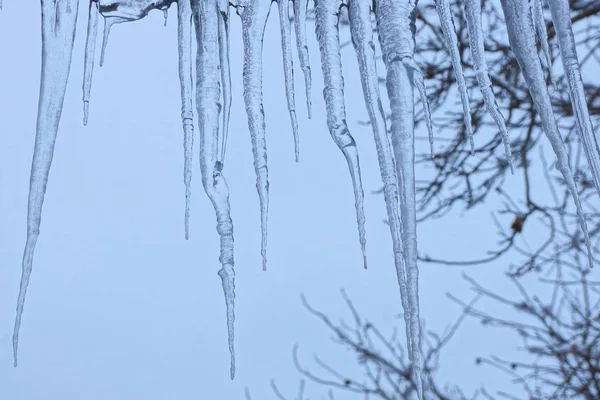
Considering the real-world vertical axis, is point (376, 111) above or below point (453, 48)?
below

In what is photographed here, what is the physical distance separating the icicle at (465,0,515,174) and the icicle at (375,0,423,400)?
0.15m

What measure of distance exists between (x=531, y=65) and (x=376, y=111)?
15.6 inches

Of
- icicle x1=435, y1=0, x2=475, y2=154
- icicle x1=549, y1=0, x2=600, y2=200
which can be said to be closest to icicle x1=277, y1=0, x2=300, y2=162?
icicle x1=435, y1=0, x2=475, y2=154

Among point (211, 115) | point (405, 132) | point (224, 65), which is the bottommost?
point (405, 132)

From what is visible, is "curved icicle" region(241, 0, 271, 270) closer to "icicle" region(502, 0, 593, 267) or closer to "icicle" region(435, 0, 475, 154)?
"icicle" region(435, 0, 475, 154)

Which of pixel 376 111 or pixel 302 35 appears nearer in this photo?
pixel 376 111

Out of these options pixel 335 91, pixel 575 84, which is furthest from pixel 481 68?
pixel 335 91

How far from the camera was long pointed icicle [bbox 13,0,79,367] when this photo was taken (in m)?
1.48

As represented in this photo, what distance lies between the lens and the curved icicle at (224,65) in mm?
1600

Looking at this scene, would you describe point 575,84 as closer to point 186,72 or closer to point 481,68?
point 481,68

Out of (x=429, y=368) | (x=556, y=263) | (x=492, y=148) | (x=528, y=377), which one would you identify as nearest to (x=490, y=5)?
(x=492, y=148)

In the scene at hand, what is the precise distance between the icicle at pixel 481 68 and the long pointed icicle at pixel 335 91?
31 centimetres

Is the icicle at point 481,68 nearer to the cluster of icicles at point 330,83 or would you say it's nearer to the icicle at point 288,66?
the cluster of icicles at point 330,83

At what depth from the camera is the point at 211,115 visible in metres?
1.60
